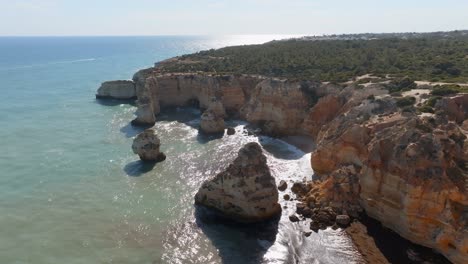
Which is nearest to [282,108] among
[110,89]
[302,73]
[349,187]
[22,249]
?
[302,73]

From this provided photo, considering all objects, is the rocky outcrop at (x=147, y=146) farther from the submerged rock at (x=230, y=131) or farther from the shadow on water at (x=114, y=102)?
the shadow on water at (x=114, y=102)

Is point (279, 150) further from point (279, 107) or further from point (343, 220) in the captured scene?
point (343, 220)

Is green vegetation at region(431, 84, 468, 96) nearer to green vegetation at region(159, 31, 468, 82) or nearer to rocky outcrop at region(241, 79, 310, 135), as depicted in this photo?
green vegetation at region(159, 31, 468, 82)

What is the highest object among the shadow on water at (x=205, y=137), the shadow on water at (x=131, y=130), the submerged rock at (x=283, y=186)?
the submerged rock at (x=283, y=186)

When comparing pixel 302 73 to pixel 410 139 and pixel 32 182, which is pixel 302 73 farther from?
pixel 32 182

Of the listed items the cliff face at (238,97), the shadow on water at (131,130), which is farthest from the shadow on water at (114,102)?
the shadow on water at (131,130)

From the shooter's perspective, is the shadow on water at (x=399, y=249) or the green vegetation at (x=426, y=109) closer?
the shadow on water at (x=399, y=249)
